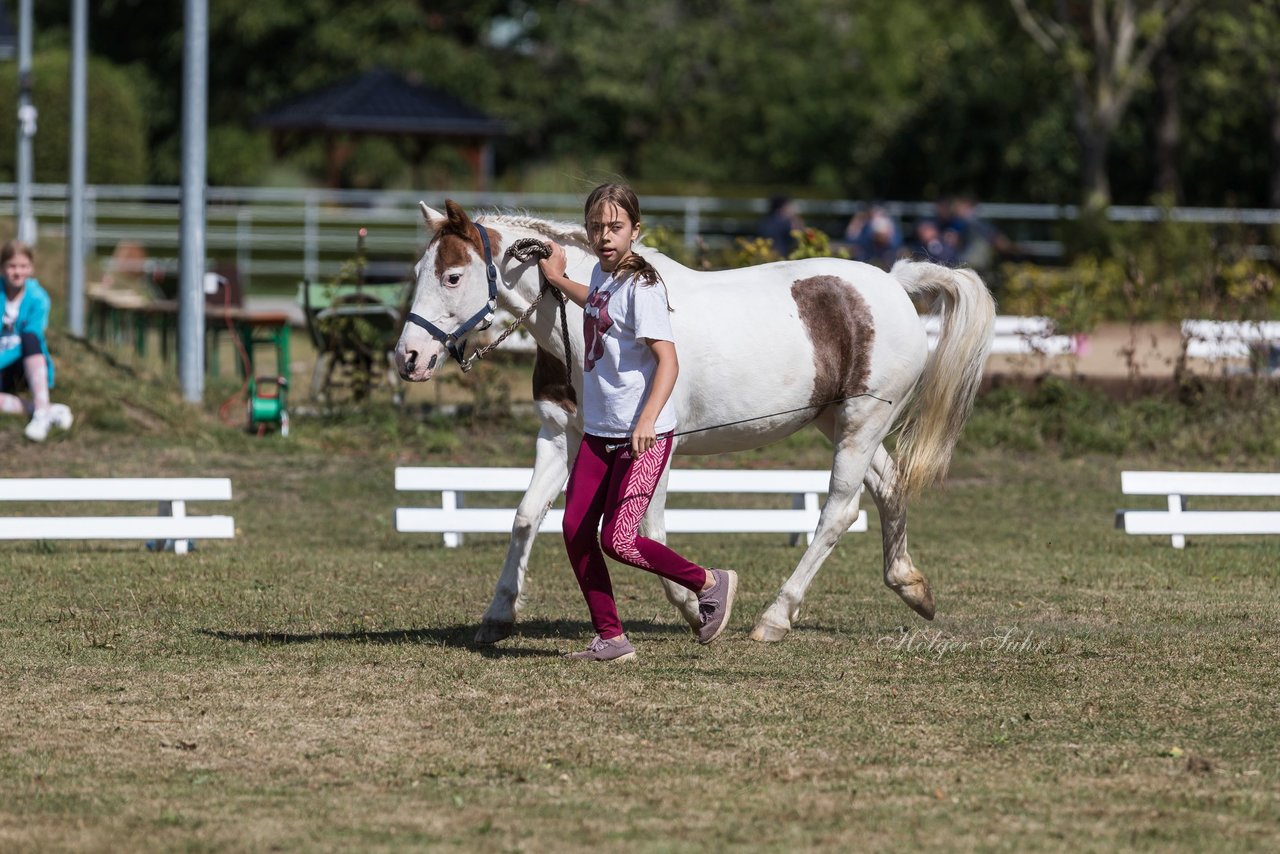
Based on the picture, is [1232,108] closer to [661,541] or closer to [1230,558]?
[1230,558]

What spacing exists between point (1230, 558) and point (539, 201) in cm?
1947

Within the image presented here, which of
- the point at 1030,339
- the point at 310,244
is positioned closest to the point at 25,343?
the point at 1030,339

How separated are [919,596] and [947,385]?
3.28ft

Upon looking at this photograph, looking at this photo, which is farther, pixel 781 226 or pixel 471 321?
pixel 781 226

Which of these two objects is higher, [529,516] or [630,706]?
[529,516]

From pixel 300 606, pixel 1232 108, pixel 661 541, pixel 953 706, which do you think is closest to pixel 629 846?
pixel 953 706

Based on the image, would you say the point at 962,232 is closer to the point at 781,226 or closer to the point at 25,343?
the point at 781,226

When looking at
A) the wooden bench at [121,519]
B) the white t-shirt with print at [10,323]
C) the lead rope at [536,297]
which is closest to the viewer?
the lead rope at [536,297]

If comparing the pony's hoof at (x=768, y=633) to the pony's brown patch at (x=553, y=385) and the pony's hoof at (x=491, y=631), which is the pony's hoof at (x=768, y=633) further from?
the pony's brown patch at (x=553, y=385)

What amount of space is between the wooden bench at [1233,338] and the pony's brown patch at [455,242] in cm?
949

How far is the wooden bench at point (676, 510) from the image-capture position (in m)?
11.5

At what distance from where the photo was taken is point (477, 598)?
382 inches

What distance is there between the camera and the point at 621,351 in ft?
23.9

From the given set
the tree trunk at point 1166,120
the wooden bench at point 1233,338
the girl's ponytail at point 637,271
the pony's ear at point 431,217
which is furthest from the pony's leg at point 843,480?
the tree trunk at point 1166,120
